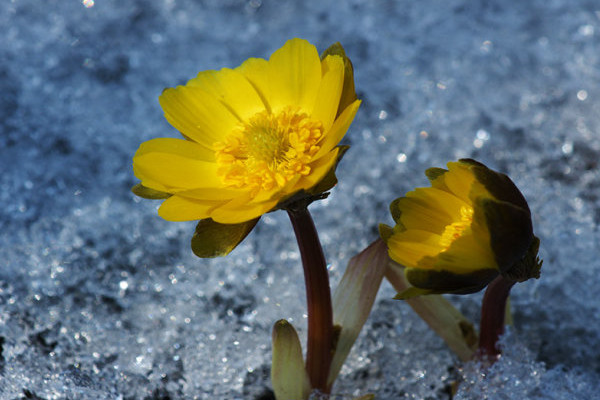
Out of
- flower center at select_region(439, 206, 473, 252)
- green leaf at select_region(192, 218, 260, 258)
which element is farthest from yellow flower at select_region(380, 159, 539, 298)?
green leaf at select_region(192, 218, 260, 258)

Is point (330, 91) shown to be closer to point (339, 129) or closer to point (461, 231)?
point (339, 129)

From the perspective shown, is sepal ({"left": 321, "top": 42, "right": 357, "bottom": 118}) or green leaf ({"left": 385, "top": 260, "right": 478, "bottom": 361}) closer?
sepal ({"left": 321, "top": 42, "right": 357, "bottom": 118})

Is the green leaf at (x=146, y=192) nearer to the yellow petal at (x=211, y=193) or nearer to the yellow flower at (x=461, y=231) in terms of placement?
the yellow petal at (x=211, y=193)

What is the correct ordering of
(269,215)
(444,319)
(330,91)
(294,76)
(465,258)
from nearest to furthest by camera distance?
(465,258) → (330,91) → (294,76) → (444,319) → (269,215)

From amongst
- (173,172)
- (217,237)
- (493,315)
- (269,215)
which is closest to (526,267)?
(493,315)

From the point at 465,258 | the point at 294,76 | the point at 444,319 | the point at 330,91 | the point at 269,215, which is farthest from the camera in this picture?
the point at 269,215

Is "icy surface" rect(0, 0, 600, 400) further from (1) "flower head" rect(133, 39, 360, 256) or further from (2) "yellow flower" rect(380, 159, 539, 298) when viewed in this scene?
(1) "flower head" rect(133, 39, 360, 256)

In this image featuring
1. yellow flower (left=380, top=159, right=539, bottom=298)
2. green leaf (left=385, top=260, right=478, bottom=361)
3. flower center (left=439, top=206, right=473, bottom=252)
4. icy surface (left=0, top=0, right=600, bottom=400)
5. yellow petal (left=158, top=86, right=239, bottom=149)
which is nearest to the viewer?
yellow flower (left=380, top=159, right=539, bottom=298)
